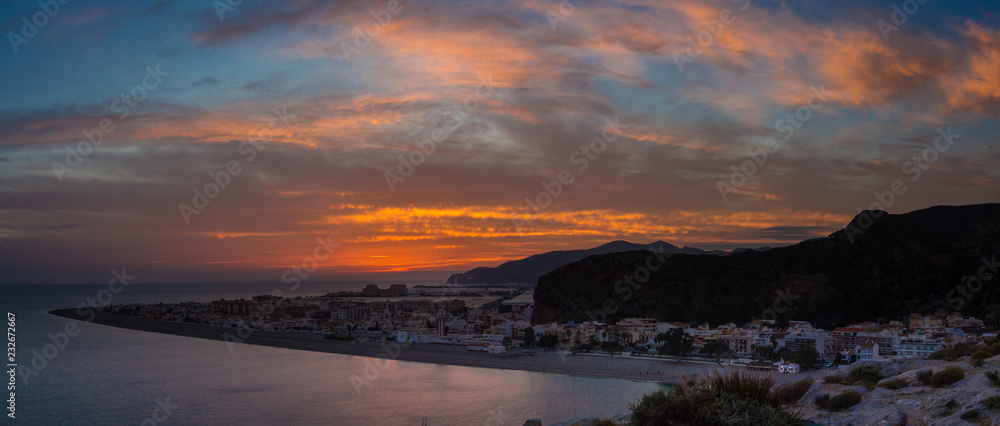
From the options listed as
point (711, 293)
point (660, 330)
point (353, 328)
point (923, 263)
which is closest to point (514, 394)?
point (660, 330)

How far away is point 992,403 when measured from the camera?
5.07 metres

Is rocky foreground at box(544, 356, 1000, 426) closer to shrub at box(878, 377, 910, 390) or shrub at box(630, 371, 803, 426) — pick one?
shrub at box(878, 377, 910, 390)

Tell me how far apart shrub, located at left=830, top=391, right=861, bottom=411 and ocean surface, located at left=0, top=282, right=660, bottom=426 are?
13786 millimetres

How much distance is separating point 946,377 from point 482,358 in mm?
30803

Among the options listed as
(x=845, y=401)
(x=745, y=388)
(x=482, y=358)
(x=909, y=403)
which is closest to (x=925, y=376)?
(x=909, y=403)

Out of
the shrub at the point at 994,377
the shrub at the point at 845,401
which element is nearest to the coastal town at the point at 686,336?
the shrub at the point at 994,377

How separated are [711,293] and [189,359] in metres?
34.6

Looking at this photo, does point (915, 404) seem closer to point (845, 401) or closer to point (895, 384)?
point (845, 401)

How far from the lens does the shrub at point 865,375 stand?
734 cm

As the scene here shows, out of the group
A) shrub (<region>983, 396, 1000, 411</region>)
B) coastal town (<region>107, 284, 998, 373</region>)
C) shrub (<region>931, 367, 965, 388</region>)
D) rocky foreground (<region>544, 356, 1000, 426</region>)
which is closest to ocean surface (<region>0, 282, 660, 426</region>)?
coastal town (<region>107, 284, 998, 373</region>)

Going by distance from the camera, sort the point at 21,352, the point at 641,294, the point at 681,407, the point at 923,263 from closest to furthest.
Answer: the point at 681,407
the point at 21,352
the point at 923,263
the point at 641,294

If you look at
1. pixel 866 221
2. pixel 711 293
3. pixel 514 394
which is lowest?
pixel 514 394

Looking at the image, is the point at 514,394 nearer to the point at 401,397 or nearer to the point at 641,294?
the point at 401,397

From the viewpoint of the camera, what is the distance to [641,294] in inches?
2013
